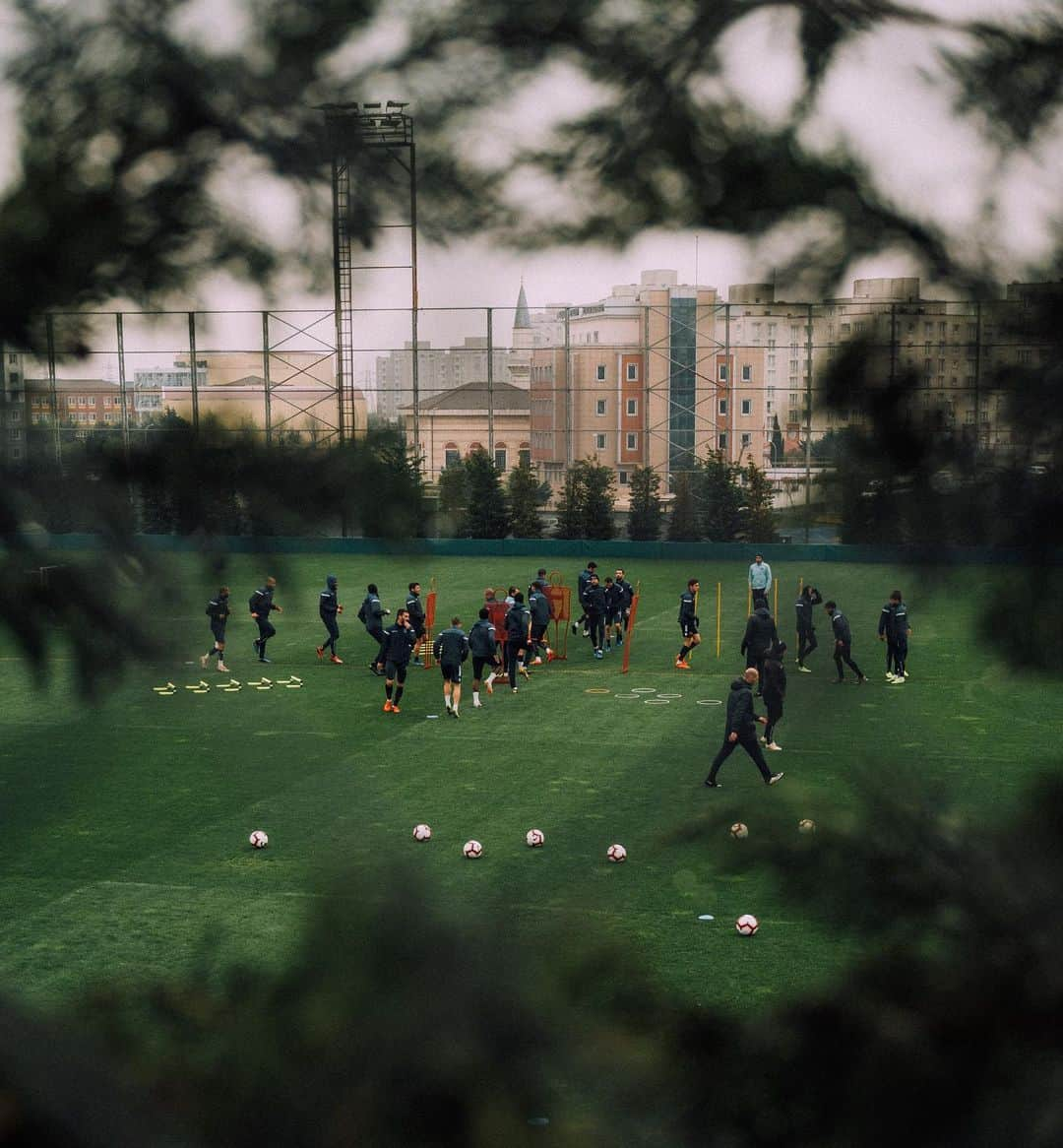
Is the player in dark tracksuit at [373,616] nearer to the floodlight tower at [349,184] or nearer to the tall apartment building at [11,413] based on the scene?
the floodlight tower at [349,184]

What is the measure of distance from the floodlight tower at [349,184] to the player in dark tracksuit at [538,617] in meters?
17.4

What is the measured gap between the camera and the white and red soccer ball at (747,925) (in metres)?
9.24

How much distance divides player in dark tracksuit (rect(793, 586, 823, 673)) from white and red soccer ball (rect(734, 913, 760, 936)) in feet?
22.5

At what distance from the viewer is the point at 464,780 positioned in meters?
13.8

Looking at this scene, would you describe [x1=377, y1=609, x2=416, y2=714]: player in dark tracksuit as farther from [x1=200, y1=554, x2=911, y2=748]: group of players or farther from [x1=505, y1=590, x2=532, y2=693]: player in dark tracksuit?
[x1=505, y1=590, x2=532, y2=693]: player in dark tracksuit

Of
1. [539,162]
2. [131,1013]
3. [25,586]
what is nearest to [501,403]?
[539,162]

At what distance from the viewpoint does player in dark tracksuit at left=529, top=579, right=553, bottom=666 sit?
65.9ft

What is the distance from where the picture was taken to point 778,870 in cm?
237

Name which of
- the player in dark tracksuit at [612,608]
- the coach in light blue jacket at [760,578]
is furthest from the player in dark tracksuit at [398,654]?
the coach in light blue jacket at [760,578]

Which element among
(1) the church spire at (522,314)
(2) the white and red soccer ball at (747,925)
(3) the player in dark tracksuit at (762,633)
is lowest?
(2) the white and red soccer ball at (747,925)

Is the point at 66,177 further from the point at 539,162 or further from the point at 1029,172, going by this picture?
the point at 1029,172

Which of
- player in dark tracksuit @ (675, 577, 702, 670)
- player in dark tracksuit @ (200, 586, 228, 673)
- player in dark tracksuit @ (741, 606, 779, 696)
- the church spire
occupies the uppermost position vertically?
the church spire

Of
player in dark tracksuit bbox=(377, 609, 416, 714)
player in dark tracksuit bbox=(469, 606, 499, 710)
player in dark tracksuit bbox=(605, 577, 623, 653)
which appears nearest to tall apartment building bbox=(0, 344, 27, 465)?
player in dark tracksuit bbox=(377, 609, 416, 714)

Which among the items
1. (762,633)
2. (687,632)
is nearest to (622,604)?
(687,632)
